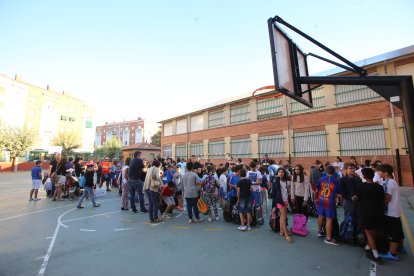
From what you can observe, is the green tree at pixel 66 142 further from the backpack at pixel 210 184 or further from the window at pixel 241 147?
the backpack at pixel 210 184

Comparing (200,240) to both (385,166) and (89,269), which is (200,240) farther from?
(385,166)

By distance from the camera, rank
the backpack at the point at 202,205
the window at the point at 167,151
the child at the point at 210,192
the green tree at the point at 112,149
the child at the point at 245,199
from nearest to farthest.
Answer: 1. the child at the point at 245,199
2. the child at the point at 210,192
3. the backpack at the point at 202,205
4. the window at the point at 167,151
5. the green tree at the point at 112,149

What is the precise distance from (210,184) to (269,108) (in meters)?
13.5

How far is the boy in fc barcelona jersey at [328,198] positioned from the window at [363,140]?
10.5 m

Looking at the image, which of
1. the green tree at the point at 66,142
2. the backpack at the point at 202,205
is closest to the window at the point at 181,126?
the backpack at the point at 202,205

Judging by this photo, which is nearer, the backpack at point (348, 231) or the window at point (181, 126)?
the backpack at point (348, 231)

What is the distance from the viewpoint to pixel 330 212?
5.06 m

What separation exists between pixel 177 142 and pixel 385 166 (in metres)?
25.8

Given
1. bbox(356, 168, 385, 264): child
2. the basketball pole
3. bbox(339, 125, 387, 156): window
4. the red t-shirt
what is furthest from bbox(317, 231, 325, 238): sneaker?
bbox(339, 125, 387, 156): window

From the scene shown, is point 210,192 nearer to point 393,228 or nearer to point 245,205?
point 245,205

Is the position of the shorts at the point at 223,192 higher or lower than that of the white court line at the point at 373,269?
higher

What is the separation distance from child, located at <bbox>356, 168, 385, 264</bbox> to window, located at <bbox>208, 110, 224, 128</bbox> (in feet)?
62.8

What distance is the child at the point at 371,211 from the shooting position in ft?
14.0

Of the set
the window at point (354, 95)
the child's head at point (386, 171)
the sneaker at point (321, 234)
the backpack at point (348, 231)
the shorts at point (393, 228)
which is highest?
the window at point (354, 95)
